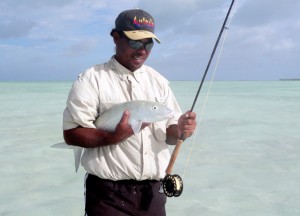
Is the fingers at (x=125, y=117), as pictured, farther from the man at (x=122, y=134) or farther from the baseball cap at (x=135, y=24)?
the baseball cap at (x=135, y=24)

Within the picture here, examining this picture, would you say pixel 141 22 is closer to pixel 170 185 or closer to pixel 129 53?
pixel 129 53

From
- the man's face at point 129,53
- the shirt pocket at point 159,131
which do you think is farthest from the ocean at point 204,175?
the man's face at point 129,53

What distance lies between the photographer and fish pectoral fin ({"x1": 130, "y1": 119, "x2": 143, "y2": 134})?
1.80 m

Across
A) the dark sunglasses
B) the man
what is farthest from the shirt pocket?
the dark sunglasses

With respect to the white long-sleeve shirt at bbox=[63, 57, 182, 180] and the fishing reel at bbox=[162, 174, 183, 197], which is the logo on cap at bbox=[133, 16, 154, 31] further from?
the fishing reel at bbox=[162, 174, 183, 197]

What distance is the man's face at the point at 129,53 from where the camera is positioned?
1921 millimetres

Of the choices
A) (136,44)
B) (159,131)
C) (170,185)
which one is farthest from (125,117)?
(170,185)

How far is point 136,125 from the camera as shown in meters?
1.81

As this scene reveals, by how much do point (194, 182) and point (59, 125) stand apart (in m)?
5.40

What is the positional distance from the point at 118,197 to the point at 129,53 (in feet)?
2.41

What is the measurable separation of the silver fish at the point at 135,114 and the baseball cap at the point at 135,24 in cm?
34

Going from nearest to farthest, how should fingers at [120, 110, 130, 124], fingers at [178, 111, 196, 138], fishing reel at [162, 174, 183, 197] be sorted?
fingers at [120, 110, 130, 124]
fingers at [178, 111, 196, 138]
fishing reel at [162, 174, 183, 197]

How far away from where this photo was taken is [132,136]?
191 cm

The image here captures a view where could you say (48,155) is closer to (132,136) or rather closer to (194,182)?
(194,182)
